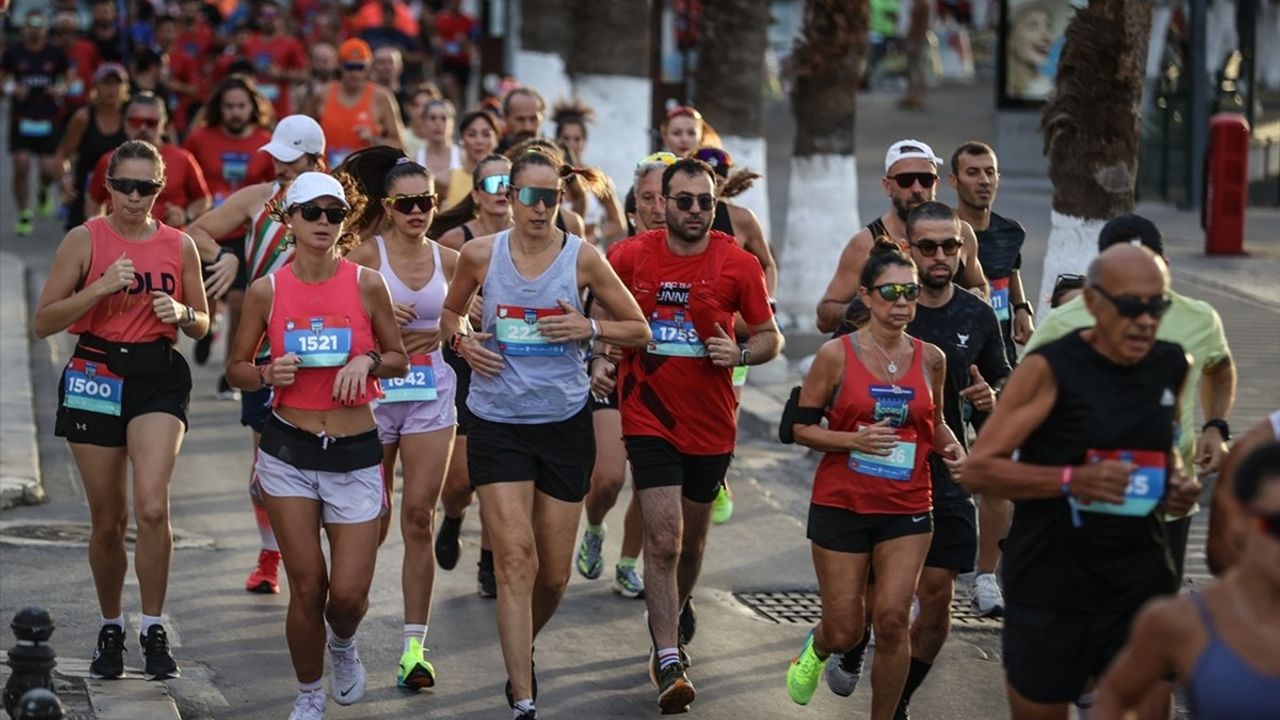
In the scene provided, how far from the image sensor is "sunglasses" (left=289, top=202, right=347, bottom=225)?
7.99 metres

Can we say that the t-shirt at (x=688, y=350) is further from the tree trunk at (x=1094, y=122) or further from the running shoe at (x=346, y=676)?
the tree trunk at (x=1094, y=122)

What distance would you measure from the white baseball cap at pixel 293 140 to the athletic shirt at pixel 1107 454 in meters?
4.79

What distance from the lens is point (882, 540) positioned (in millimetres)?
7719

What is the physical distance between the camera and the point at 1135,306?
6.00m

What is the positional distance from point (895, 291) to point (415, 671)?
2.38 metres

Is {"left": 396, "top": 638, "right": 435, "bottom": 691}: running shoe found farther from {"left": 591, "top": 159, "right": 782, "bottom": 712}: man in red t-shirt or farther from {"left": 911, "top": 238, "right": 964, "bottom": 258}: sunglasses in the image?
{"left": 911, "top": 238, "right": 964, "bottom": 258}: sunglasses

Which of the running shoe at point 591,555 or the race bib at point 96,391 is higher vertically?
the race bib at point 96,391

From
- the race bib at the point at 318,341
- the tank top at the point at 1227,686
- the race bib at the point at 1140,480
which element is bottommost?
the tank top at the point at 1227,686

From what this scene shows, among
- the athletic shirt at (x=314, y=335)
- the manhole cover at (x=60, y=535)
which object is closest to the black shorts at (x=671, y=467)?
the athletic shirt at (x=314, y=335)

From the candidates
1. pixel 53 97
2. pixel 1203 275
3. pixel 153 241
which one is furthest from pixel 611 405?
pixel 53 97

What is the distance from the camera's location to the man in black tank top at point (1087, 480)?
6109mm

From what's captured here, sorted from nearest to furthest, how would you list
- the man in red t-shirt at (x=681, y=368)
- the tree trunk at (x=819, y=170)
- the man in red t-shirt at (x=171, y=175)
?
the man in red t-shirt at (x=681, y=368) → the man in red t-shirt at (x=171, y=175) → the tree trunk at (x=819, y=170)

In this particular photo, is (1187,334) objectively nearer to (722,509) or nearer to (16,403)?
(722,509)

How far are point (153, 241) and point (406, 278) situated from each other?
1.05 metres
